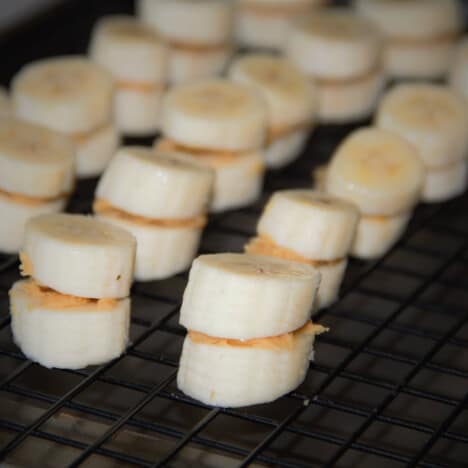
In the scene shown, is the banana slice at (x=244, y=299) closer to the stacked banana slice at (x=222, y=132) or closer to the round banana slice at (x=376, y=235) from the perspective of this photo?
the round banana slice at (x=376, y=235)

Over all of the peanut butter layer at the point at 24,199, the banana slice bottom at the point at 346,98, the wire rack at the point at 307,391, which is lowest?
the wire rack at the point at 307,391

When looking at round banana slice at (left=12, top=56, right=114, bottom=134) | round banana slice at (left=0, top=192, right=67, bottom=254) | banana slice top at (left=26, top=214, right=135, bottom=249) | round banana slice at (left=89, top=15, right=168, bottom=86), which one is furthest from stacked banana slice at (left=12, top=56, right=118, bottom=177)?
banana slice top at (left=26, top=214, right=135, bottom=249)

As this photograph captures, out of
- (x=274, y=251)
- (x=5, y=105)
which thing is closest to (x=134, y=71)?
(x=5, y=105)

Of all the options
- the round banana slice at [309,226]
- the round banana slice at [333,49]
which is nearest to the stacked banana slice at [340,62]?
the round banana slice at [333,49]

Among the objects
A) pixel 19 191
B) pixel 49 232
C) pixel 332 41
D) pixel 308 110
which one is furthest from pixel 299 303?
pixel 332 41

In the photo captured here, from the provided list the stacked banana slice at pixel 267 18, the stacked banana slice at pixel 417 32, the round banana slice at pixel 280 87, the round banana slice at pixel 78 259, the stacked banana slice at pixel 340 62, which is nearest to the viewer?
the round banana slice at pixel 78 259

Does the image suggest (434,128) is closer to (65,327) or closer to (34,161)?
(34,161)
